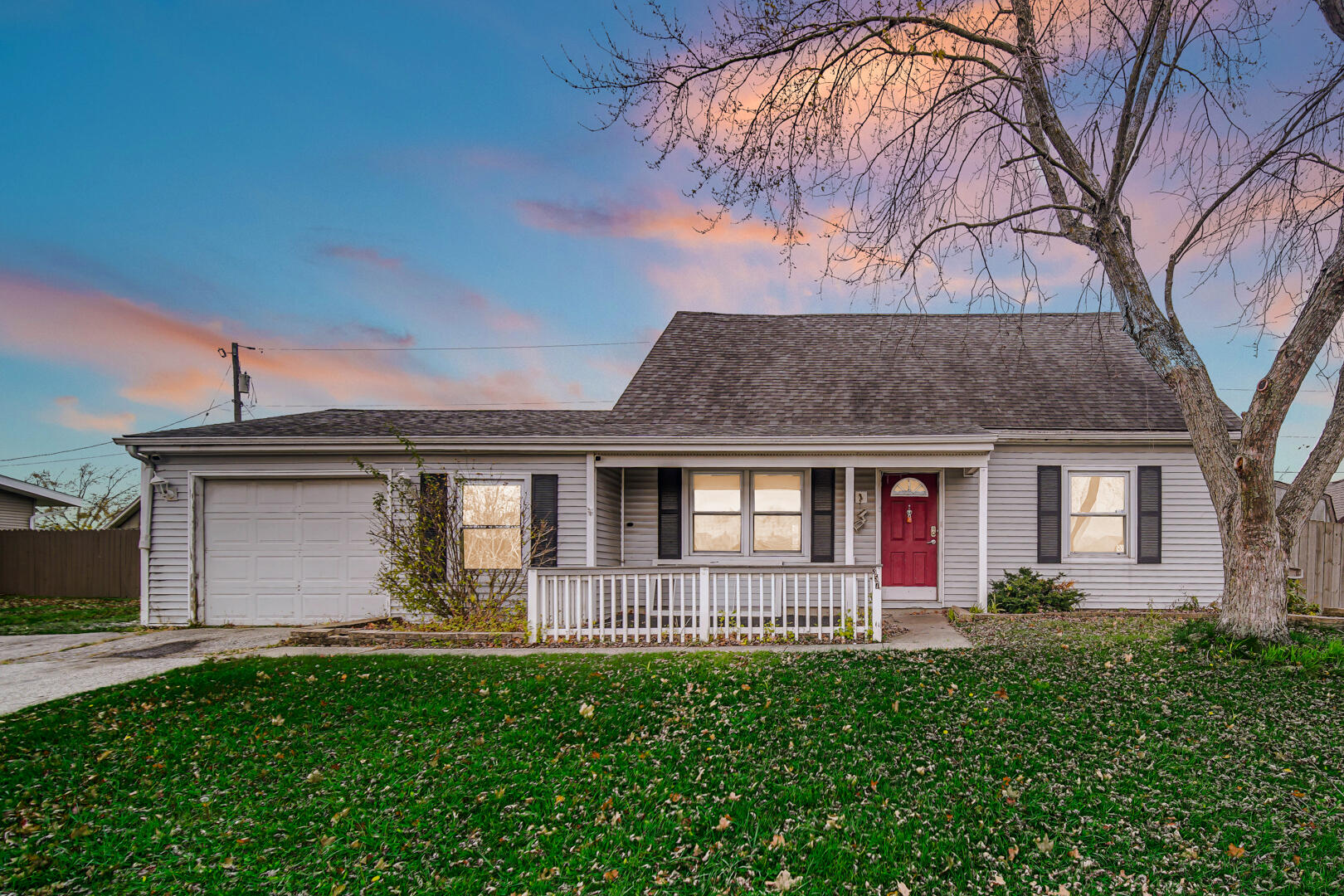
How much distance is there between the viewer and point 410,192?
1234 centimetres

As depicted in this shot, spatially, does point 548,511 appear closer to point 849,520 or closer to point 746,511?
point 746,511

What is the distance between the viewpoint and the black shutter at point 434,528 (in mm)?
8938

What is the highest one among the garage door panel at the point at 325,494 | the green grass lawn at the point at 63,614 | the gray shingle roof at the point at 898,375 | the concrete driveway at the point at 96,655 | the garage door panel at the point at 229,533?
the gray shingle roof at the point at 898,375

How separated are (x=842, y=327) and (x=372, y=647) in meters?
11.0

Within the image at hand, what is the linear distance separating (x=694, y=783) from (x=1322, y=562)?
13.0 meters

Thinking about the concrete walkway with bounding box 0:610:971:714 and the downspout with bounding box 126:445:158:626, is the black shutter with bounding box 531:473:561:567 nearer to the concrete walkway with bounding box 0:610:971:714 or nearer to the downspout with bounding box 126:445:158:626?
the concrete walkway with bounding box 0:610:971:714

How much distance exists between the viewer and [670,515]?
10742 mm

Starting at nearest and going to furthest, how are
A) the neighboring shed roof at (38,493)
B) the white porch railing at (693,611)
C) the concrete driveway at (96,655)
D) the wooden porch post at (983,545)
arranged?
the concrete driveway at (96,655)
the white porch railing at (693,611)
the wooden porch post at (983,545)
the neighboring shed roof at (38,493)

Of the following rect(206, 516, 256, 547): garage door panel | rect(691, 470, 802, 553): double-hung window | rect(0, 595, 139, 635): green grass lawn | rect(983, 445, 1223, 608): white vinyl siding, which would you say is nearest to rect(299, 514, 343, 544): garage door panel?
rect(206, 516, 256, 547): garage door panel

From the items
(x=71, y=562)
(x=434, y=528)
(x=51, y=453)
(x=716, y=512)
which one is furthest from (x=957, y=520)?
(x=51, y=453)

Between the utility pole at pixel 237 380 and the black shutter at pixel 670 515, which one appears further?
the utility pole at pixel 237 380

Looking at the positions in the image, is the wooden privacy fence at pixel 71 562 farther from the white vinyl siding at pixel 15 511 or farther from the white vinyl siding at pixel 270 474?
the white vinyl siding at pixel 270 474

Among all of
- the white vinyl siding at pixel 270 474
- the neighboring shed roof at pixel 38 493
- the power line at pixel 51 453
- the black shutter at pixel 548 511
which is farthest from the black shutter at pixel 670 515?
the power line at pixel 51 453

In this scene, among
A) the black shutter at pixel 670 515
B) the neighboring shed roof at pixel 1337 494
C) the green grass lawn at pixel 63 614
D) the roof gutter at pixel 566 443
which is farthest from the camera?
the neighboring shed roof at pixel 1337 494
